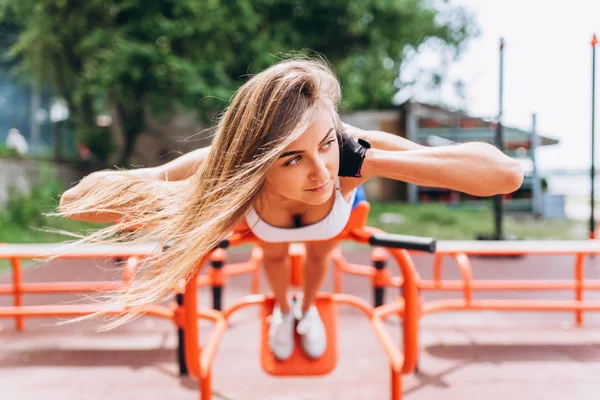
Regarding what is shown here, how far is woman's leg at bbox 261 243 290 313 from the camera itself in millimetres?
1488

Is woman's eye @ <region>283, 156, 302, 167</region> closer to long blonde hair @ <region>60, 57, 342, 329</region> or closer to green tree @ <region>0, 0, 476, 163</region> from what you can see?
long blonde hair @ <region>60, 57, 342, 329</region>

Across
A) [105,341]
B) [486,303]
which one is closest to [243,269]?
[105,341]

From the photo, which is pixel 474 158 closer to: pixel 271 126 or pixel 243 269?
pixel 271 126

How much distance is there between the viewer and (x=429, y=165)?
90 cm

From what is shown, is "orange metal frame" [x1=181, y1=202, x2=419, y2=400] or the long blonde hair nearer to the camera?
the long blonde hair

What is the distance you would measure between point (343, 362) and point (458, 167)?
1.65m

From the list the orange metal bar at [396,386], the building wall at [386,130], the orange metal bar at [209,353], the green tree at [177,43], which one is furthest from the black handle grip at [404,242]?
the building wall at [386,130]

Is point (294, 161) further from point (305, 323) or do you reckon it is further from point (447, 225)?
point (447, 225)

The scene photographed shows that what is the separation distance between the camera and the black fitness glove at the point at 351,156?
0.92 metres

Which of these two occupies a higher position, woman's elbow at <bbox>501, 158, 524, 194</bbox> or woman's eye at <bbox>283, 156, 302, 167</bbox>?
woman's eye at <bbox>283, 156, 302, 167</bbox>

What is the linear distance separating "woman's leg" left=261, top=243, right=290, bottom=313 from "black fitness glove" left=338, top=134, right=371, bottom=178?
59 cm

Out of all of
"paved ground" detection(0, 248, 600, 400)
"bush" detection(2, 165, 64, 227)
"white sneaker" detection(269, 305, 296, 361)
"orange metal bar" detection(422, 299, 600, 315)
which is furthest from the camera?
"bush" detection(2, 165, 64, 227)

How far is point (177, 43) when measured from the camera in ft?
23.5

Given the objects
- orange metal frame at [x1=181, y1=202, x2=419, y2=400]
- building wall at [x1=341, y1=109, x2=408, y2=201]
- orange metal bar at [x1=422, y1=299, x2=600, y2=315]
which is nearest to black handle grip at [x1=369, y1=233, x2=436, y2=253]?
orange metal frame at [x1=181, y1=202, x2=419, y2=400]
